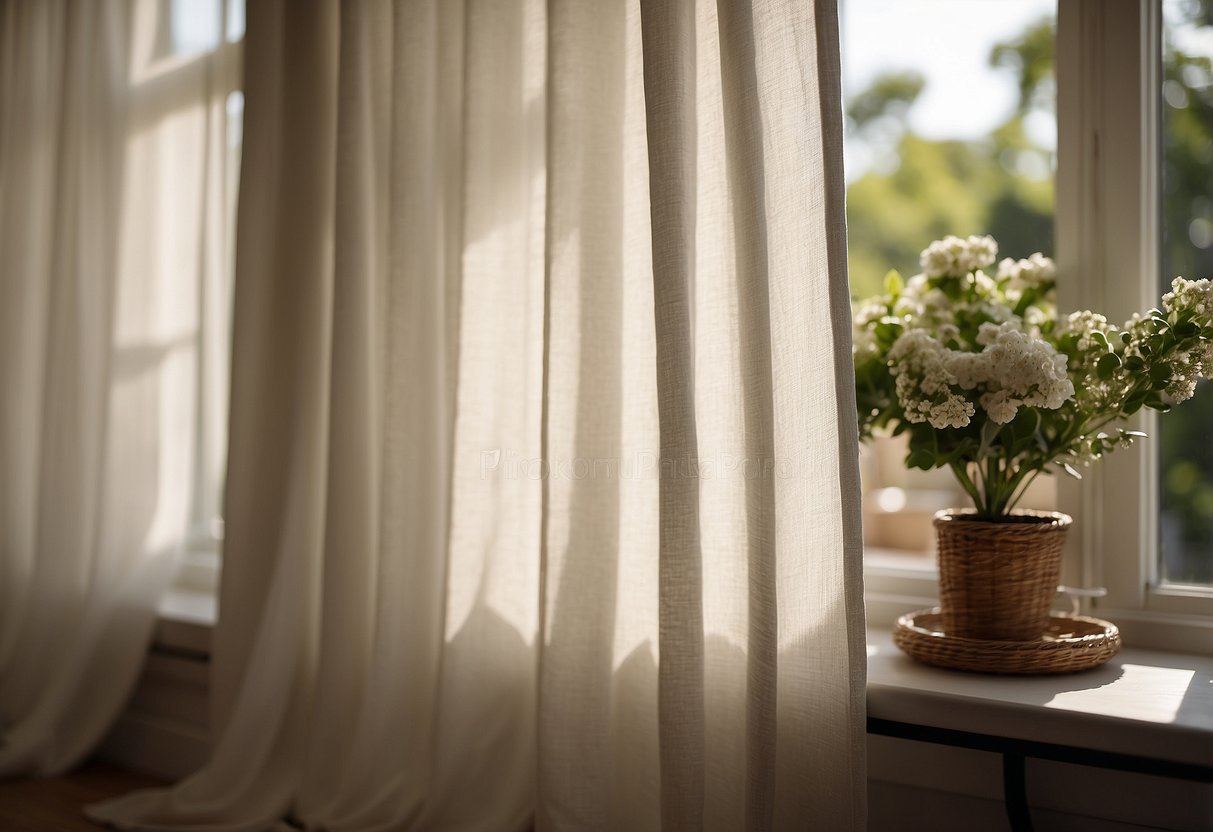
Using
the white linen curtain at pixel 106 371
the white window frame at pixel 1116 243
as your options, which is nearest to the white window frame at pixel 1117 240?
the white window frame at pixel 1116 243

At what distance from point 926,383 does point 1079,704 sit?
1.39 ft

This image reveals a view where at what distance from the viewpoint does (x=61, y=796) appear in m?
1.75

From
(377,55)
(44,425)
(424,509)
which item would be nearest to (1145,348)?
(424,509)

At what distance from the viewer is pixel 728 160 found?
1180 millimetres

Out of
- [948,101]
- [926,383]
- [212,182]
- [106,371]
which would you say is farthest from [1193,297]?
[106,371]

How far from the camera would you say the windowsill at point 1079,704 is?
98 centimetres

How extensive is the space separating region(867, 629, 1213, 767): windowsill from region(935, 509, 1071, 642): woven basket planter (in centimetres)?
7

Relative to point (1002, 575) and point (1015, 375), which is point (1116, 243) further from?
point (1002, 575)

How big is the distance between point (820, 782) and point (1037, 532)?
436 millimetres

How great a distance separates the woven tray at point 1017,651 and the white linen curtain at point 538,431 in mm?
170

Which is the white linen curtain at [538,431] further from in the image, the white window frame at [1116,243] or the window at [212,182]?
the white window frame at [1116,243]

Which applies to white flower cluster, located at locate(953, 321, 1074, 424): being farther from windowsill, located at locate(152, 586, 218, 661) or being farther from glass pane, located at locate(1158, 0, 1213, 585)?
windowsill, located at locate(152, 586, 218, 661)

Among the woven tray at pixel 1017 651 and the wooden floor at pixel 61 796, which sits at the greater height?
the woven tray at pixel 1017 651

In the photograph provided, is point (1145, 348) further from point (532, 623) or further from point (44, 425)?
point (44, 425)
